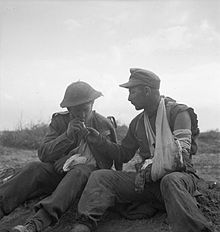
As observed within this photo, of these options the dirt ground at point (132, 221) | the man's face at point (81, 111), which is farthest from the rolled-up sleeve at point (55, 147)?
Answer: the dirt ground at point (132, 221)

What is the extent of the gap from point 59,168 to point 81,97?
80 cm

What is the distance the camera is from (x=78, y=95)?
175 inches

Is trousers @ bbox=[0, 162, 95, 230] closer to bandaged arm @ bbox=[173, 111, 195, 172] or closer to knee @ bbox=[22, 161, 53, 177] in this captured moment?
knee @ bbox=[22, 161, 53, 177]

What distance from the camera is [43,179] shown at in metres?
4.37

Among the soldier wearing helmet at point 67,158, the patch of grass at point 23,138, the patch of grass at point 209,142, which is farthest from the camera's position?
the patch of grass at point 23,138

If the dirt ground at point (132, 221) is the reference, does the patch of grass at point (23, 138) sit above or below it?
below

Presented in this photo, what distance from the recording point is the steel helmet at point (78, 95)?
441 centimetres

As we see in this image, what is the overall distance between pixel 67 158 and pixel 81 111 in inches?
20.9

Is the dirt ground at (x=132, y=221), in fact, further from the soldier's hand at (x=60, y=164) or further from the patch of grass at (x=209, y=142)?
the patch of grass at (x=209, y=142)

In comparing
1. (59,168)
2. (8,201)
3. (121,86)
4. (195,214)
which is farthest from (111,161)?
(195,214)

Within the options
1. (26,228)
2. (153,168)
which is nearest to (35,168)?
(26,228)

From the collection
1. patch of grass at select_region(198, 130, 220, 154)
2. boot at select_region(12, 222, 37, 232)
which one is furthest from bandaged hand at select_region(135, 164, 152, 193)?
patch of grass at select_region(198, 130, 220, 154)

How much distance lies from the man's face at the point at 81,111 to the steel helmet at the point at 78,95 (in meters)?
0.07

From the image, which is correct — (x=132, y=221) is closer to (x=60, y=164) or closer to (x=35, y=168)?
(x=60, y=164)
